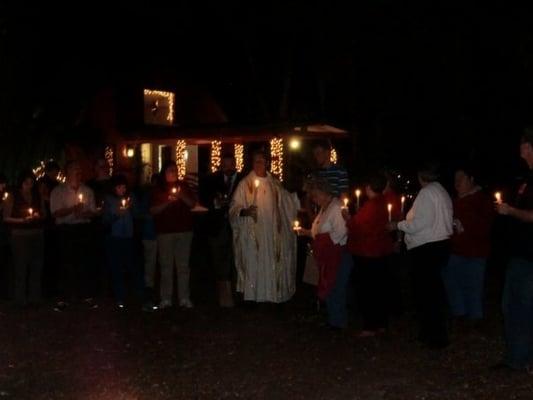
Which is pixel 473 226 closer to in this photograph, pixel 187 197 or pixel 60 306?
pixel 187 197

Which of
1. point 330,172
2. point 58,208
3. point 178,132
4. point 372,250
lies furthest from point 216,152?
point 372,250

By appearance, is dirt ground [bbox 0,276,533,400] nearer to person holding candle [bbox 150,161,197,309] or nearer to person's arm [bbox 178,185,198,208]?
person holding candle [bbox 150,161,197,309]

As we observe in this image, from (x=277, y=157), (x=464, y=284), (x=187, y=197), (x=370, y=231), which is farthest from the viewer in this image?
(x=277, y=157)

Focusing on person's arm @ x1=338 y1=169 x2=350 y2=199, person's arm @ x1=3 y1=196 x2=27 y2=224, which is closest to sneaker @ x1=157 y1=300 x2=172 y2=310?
person's arm @ x1=3 y1=196 x2=27 y2=224

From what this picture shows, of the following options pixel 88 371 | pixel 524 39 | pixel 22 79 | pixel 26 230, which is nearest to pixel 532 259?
pixel 88 371

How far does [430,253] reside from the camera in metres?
9.45

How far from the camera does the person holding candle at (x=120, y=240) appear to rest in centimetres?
1188

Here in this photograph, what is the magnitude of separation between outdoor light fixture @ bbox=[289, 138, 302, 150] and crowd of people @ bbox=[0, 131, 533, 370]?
40.6ft

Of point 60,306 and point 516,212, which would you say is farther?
point 60,306

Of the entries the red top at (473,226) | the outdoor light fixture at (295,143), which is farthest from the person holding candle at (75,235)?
the outdoor light fixture at (295,143)

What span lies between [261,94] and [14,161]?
50.2 ft

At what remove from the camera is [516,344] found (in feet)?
27.3

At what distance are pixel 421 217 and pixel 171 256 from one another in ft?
11.4

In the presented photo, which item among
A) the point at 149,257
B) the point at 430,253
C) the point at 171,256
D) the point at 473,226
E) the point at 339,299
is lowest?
the point at 339,299
